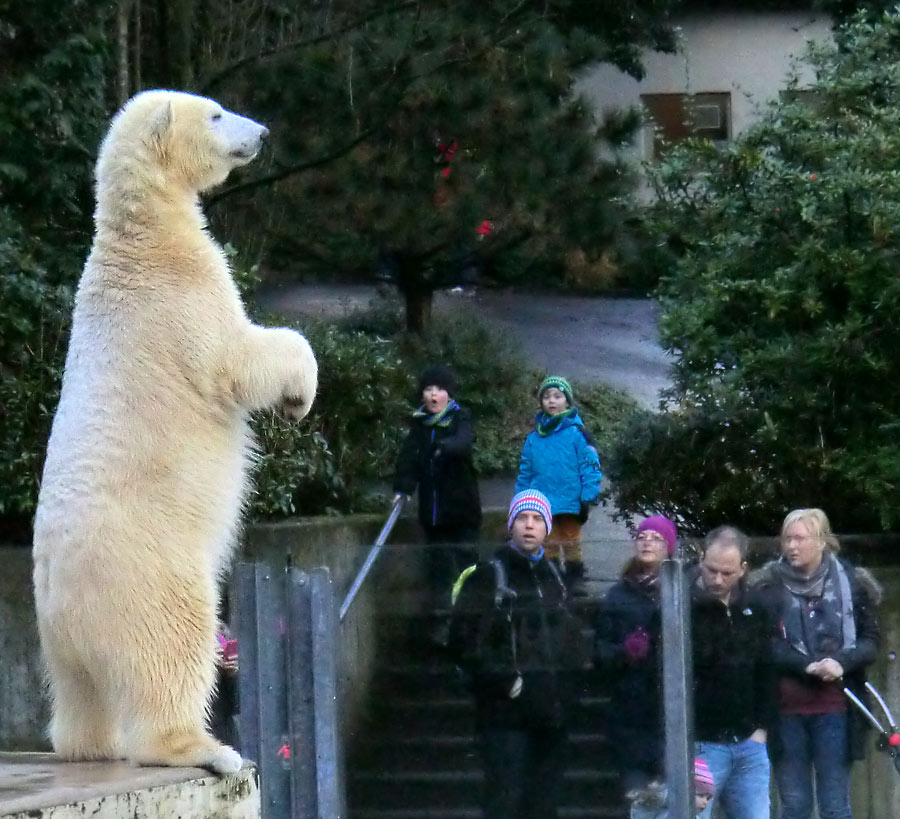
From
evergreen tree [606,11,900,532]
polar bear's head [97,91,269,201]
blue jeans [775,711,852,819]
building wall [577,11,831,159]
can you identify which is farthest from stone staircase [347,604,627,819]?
building wall [577,11,831,159]

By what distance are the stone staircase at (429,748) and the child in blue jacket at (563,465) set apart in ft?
8.47

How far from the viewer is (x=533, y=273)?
50.6ft

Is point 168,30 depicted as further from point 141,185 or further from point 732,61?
point 732,61

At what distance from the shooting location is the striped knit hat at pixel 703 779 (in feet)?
19.7

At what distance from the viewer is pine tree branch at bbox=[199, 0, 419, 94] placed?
1032 cm

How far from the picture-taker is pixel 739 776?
6.12m

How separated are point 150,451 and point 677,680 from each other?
254cm

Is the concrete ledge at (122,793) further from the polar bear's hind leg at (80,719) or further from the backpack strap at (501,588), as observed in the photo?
the backpack strap at (501,588)

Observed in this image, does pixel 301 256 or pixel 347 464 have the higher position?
pixel 301 256

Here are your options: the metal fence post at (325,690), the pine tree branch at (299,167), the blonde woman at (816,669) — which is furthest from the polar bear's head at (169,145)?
the pine tree branch at (299,167)

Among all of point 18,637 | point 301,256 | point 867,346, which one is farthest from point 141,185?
point 301,256

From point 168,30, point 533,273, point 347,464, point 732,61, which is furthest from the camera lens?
point 732,61

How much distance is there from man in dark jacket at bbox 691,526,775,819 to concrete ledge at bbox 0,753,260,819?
7.32 ft

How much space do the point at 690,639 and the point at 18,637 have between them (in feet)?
13.2
